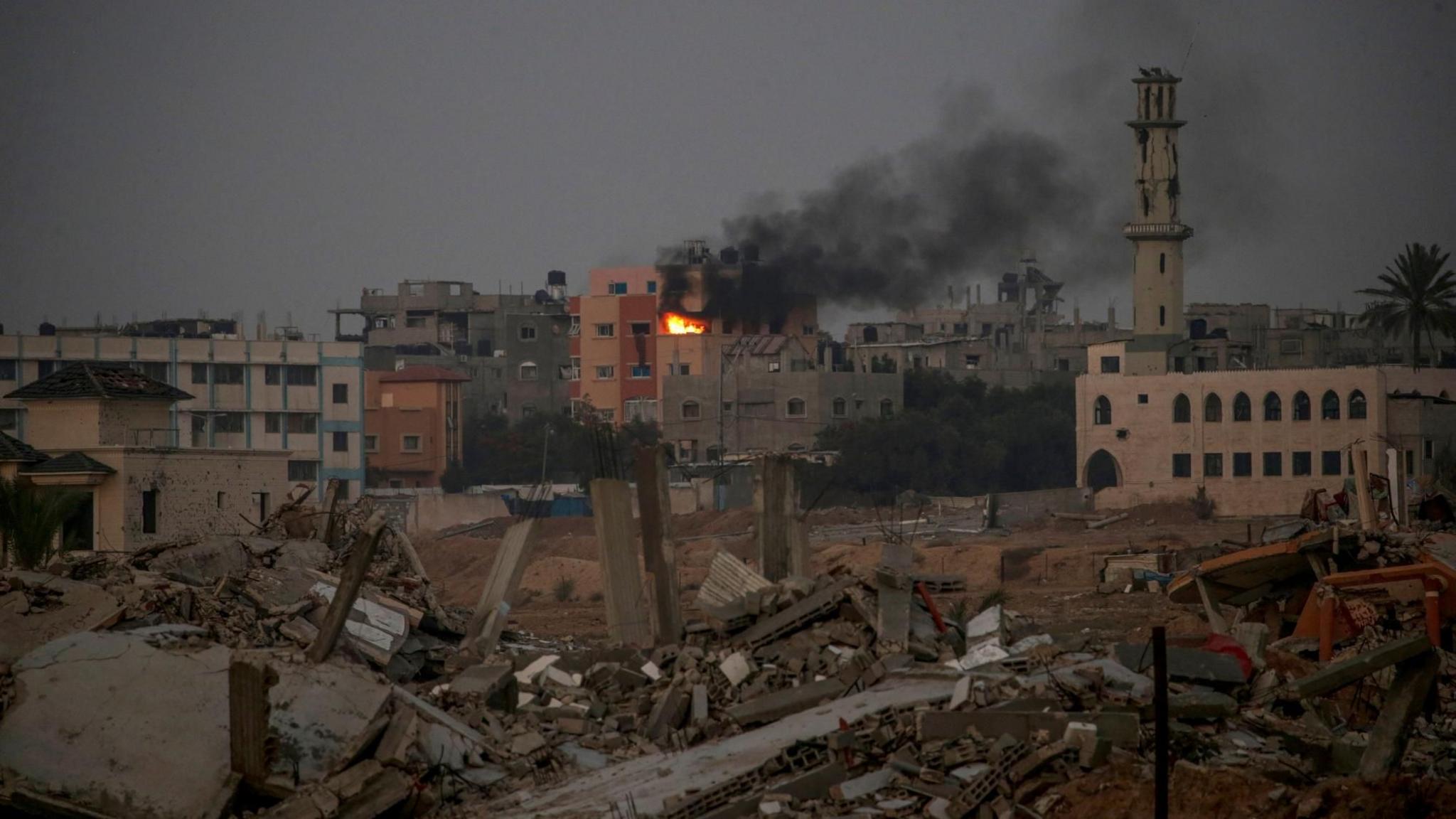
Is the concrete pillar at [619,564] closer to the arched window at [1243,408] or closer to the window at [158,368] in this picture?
the window at [158,368]

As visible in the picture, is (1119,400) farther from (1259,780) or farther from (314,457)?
(1259,780)

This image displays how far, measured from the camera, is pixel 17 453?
31.5 metres

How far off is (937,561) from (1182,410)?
21.1 metres

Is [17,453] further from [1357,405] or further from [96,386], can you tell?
[1357,405]

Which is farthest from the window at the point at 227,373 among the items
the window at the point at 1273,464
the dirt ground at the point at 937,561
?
the window at the point at 1273,464

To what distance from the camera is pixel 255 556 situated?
20.4m

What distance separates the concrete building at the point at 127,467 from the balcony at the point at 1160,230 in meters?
37.7

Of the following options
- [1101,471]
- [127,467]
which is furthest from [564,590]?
Answer: [1101,471]

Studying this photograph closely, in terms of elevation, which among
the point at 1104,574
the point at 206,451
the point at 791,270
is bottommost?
the point at 1104,574

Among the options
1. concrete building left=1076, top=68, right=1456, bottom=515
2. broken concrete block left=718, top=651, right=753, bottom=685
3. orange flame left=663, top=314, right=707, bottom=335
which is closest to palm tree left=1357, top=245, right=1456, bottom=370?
concrete building left=1076, top=68, right=1456, bottom=515

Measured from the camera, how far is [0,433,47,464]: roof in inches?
1230

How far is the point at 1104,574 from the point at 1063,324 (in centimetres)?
7586

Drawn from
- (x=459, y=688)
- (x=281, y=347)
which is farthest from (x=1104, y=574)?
(x=281, y=347)

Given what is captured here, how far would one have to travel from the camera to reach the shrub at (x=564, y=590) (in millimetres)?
40406
